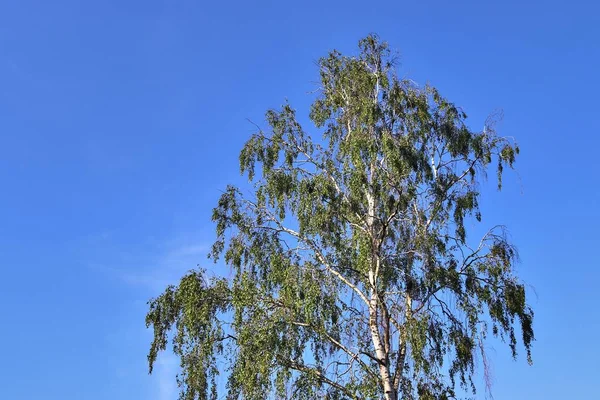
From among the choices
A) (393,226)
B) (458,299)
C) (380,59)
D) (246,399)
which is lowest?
(246,399)

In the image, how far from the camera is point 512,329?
1897 centimetres

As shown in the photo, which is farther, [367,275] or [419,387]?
[367,275]

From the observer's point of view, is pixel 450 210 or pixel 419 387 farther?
pixel 450 210

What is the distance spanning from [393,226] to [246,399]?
24.4 feet

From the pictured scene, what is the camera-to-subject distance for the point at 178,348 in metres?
18.9

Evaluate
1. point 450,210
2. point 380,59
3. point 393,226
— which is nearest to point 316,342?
point 393,226

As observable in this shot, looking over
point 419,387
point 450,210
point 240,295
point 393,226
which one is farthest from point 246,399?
point 450,210

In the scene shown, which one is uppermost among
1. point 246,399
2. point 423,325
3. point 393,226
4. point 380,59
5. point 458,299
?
point 380,59

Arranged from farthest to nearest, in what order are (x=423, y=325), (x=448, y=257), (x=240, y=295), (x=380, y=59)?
(x=380, y=59), (x=448, y=257), (x=240, y=295), (x=423, y=325)

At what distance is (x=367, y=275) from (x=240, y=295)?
12.5 feet

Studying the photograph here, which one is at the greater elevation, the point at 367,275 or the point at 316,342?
the point at 367,275

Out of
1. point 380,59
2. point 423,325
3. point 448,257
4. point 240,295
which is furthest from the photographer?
point 380,59

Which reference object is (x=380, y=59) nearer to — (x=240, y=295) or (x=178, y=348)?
(x=240, y=295)

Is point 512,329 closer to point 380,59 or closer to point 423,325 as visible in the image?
point 423,325
